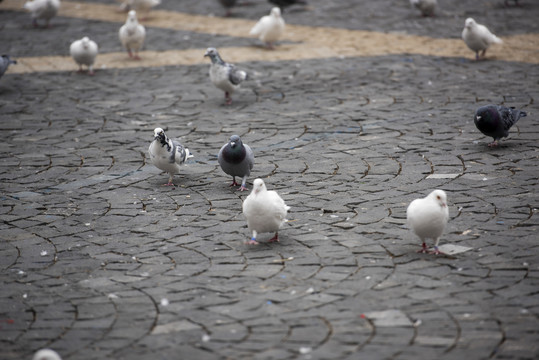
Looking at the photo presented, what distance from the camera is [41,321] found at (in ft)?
18.1

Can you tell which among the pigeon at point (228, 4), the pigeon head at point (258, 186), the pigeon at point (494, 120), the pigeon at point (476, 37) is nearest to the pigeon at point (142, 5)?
the pigeon at point (228, 4)

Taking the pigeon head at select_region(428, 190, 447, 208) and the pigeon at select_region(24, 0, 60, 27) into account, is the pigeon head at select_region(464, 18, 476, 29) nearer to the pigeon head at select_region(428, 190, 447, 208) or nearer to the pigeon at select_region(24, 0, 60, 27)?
the pigeon head at select_region(428, 190, 447, 208)

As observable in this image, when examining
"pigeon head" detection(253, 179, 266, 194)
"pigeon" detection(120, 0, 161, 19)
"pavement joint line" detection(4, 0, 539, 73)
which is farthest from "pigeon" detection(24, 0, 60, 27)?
"pigeon head" detection(253, 179, 266, 194)

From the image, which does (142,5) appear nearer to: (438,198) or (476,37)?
(476,37)

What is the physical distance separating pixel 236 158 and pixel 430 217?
251 centimetres

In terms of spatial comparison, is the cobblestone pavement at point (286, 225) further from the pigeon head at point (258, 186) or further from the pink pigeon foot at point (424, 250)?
the pigeon head at point (258, 186)

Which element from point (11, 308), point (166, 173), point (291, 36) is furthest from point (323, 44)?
point (11, 308)

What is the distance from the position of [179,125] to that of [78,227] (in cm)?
358

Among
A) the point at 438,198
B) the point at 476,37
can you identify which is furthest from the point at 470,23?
the point at 438,198

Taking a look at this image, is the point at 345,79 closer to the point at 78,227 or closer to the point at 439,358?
the point at 78,227

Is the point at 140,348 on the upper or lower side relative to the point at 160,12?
lower

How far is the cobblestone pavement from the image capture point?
526cm

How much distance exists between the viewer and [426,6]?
56.1 feet

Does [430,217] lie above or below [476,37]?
below
